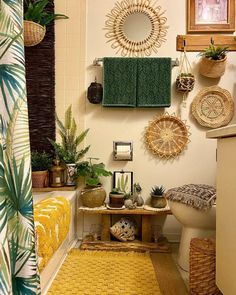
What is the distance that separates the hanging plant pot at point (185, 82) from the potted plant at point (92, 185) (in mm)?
840

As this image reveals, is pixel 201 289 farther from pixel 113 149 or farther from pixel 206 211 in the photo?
pixel 113 149

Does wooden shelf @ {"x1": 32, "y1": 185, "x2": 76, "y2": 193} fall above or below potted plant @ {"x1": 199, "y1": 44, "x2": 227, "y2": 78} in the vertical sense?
below

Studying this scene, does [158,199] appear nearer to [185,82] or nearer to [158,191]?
[158,191]

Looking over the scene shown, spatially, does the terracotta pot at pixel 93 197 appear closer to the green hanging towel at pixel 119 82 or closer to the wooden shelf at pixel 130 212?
the wooden shelf at pixel 130 212

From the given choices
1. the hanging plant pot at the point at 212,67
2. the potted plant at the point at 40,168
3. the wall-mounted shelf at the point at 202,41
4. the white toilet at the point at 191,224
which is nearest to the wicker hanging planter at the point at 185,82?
the hanging plant pot at the point at 212,67

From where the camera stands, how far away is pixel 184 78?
2.06 meters

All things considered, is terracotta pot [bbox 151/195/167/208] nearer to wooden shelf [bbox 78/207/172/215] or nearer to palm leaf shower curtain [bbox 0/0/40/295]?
wooden shelf [bbox 78/207/172/215]

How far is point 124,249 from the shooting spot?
1.91 meters

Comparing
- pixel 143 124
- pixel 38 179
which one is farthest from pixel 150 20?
pixel 38 179

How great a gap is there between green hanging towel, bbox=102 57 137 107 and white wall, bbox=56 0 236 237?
Result: 0.34 ft

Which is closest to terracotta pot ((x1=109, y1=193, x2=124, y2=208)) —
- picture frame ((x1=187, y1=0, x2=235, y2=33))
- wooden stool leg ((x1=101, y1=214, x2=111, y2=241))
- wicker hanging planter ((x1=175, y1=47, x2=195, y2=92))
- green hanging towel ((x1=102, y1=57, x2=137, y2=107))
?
wooden stool leg ((x1=101, y1=214, x2=111, y2=241))

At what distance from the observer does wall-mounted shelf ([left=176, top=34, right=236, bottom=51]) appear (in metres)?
2.15

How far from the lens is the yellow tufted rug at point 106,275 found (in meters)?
1.36

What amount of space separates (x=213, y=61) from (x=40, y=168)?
1.50 m
